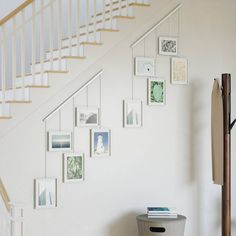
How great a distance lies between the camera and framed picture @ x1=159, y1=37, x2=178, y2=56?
6.04 metres

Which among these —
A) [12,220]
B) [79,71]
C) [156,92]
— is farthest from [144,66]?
[12,220]

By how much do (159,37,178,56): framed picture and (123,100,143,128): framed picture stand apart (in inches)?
26.1

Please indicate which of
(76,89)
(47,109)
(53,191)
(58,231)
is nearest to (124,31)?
(76,89)

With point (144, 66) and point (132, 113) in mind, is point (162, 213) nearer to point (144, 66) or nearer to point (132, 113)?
point (132, 113)

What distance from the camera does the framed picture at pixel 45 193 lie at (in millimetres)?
5371

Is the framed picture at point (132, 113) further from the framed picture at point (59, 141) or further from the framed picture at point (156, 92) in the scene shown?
the framed picture at point (59, 141)

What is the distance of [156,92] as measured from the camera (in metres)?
6.05

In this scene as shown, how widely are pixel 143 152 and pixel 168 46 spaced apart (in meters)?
1.26

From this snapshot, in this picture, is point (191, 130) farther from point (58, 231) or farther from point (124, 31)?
point (58, 231)

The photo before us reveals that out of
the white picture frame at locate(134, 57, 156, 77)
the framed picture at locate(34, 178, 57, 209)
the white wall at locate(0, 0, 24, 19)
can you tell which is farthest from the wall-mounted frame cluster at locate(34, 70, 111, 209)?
the white wall at locate(0, 0, 24, 19)

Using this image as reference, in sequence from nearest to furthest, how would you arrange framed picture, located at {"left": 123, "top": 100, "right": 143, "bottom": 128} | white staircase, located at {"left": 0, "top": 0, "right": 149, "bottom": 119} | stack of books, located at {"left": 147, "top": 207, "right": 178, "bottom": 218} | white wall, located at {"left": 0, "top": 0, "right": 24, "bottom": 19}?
1. white staircase, located at {"left": 0, "top": 0, "right": 149, "bottom": 119}
2. stack of books, located at {"left": 147, "top": 207, "right": 178, "bottom": 218}
3. framed picture, located at {"left": 123, "top": 100, "right": 143, "bottom": 128}
4. white wall, located at {"left": 0, "top": 0, "right": 24, "bottom": 19}

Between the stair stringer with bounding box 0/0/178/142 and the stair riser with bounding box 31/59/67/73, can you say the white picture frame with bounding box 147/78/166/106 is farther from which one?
the stair riser with bounding box 31/59/67/73

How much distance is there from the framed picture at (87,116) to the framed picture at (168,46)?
1.08 metres

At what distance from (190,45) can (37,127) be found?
213cm
